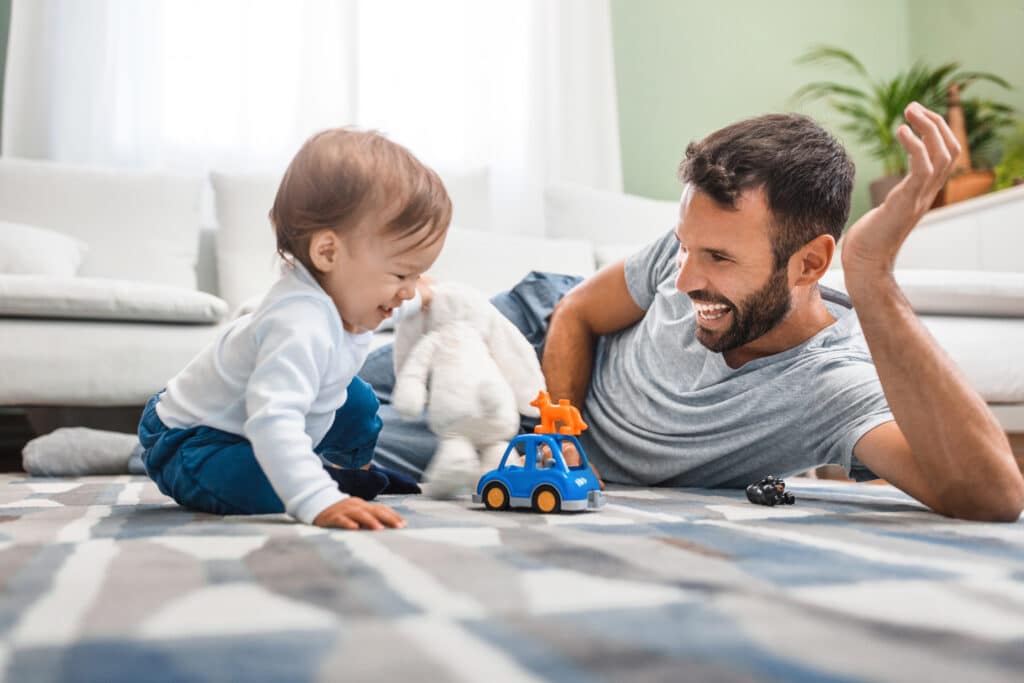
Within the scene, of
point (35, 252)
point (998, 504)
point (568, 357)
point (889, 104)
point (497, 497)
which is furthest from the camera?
point (889, 104)

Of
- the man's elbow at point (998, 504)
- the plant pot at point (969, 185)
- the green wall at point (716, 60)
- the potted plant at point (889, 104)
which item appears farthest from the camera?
the green wall at point (716, 60)

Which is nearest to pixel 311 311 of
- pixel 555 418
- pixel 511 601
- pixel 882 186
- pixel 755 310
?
pixel 555 418

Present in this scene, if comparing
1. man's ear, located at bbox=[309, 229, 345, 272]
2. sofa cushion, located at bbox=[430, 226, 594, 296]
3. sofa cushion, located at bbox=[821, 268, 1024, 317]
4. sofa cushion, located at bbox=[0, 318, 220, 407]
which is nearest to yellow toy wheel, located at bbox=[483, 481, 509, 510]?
man's ear, located at bbox=[309, 229, 345, 272]

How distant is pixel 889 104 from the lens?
3.36 m

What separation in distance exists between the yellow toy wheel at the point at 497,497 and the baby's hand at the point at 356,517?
8.3 inches

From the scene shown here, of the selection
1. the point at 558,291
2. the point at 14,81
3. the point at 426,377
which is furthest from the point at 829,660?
the point at 14,81

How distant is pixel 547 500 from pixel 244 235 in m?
1.84

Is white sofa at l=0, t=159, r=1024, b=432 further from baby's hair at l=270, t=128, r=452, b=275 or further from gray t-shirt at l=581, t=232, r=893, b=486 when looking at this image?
baby's hair at l=270, t=128, r=452, b=275

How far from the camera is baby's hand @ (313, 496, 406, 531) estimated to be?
34.5 inches

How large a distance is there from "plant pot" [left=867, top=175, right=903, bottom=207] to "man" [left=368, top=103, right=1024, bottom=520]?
2.16m

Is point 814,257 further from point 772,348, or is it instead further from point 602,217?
point 602,217

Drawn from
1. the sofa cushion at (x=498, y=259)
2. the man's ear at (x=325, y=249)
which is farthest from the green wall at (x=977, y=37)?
the man's ear at (x=325, y=249)

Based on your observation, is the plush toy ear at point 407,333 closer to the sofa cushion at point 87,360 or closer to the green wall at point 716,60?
the sofa cushion at point 87,360

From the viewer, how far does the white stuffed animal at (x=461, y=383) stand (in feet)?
3.95
